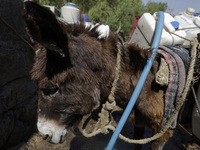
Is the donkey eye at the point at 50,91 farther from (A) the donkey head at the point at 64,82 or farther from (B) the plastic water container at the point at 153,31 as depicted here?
(B) the plastic water container at the point at 153,31

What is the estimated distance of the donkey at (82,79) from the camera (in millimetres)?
1027

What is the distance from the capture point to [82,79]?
1.06m

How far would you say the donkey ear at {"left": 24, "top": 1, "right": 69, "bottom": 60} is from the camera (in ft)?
2.26

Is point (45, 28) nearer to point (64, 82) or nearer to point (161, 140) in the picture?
point (64, 82)

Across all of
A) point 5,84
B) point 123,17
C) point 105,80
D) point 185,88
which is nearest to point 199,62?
point 185,88

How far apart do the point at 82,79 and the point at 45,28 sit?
0.45 metres

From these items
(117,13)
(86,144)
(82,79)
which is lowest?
(86,144)

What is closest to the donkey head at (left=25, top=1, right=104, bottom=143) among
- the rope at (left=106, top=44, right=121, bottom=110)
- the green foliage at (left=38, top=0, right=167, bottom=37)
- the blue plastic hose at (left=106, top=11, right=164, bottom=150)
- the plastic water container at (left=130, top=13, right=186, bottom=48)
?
the rope at (left=106, top=44, right=121, bottom=110)

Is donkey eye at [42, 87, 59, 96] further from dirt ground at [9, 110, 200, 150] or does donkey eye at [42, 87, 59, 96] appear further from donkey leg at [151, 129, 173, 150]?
dirt ground at [9, 110, 200, 150]

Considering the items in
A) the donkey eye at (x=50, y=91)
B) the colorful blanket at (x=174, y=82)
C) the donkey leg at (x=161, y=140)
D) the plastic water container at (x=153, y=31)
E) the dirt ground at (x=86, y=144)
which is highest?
the plastic water container at (x=153, y=31)

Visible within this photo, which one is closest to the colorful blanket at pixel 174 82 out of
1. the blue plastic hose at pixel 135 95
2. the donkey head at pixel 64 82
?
the blue plastic hose at pixel 135 95

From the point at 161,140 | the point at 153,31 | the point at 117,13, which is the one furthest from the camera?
the point at 117,13

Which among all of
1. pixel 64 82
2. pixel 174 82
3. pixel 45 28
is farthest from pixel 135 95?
pixel 45 28

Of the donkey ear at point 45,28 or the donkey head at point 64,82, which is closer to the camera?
the donkey ear at point 45,28
